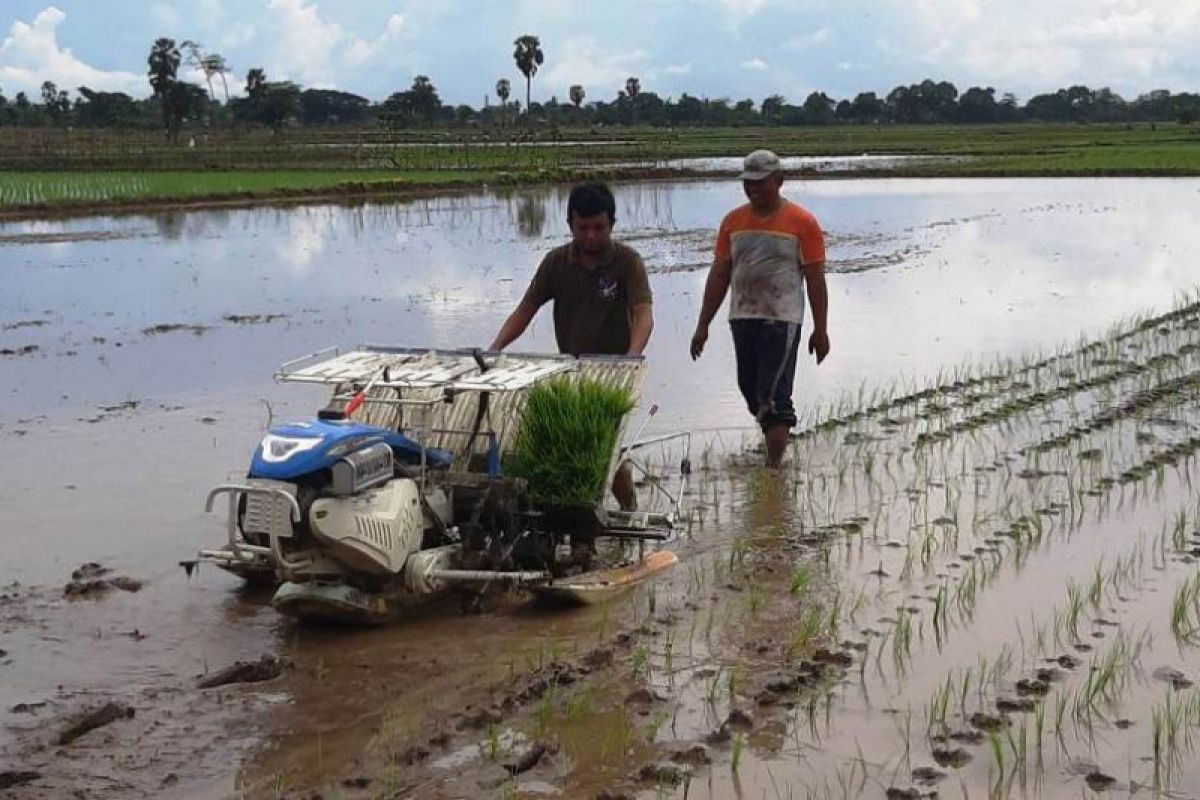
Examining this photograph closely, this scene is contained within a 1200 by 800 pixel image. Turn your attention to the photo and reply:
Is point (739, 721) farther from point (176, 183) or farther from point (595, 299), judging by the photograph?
point (176, 183)

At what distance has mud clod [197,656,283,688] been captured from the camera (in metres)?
4.27

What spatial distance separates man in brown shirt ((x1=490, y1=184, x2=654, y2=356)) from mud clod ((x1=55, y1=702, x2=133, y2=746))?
221 centimetres

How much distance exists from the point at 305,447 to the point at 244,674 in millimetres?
730

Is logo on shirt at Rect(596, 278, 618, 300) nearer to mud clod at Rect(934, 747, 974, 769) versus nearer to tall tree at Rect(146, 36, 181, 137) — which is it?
mud clod at Rect(934, 747, 974, 769)

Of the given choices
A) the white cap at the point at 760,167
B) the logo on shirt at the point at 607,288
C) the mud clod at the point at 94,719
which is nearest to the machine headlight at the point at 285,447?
the mud clod at the point at 94,719

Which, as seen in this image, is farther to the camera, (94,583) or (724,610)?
(94,583)

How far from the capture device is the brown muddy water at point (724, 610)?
3641mm

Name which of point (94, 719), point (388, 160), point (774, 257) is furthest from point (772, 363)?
point (388, 160)

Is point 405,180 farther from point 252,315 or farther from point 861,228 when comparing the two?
point 252,315

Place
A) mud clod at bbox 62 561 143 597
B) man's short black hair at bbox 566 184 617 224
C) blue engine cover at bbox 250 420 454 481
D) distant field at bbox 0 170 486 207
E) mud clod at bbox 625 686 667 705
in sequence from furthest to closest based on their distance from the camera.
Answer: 1. distant field at bbox 0 170 486 207
2. man's short black hair at bbox 566 184 617 224
3. mud clod at bbox 62 561 143 597
4. blue engine cover at bbox 250 420 454 481
5. mud clod at bbox 625 686 667 705

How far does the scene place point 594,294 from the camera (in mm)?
5871

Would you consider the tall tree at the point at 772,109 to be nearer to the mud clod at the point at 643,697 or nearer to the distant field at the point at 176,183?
the distant field at the point at 176,183

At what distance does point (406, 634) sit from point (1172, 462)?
4.10 metres

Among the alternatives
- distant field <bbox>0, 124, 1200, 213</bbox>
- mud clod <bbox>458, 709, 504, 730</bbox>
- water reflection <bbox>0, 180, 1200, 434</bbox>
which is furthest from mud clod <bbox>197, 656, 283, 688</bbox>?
distant field <bbox>0, 124, 1200, 213</bbox>
